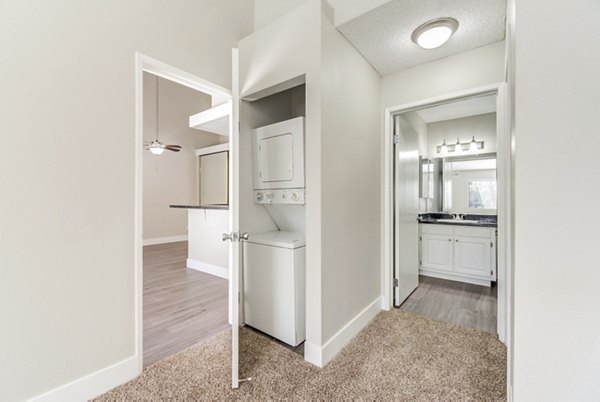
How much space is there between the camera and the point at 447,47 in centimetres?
217

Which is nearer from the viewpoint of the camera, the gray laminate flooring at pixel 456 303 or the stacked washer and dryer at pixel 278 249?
the stacked washer and dryer at pixel 278 249

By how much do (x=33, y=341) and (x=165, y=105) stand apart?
6457 millimetres

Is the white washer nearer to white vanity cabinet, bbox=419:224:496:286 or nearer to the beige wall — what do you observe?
white vanity cabinet, bbox=419:224:496:286

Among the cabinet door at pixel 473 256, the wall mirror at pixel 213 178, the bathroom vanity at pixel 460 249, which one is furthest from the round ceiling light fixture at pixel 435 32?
the wall mirror at pixel 213 178

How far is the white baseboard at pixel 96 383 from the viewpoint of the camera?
1386 mm

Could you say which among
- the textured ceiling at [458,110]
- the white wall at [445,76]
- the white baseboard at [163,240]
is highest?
the textured ceiling at [458,110]

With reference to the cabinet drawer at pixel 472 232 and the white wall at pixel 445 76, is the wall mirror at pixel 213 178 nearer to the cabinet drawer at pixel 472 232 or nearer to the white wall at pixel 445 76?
the white wall at pixel 445 76

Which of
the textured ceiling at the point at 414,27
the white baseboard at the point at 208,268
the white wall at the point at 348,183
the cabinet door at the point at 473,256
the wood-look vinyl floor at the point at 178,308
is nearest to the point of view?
the textured ceiling at the point at 414,27

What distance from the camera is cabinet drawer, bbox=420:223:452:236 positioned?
366 centimetres

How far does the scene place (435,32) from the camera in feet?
6.18

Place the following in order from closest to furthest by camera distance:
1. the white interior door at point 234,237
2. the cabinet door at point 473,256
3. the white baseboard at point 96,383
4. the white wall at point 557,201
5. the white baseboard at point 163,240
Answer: the white wall at point 557,201
the white baseboard at point 96,383
the white interior door at point 234,237
the cabinet door at point 473,256
the white baseboard at point 163,240

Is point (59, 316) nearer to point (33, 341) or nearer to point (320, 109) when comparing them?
point (33, 341)

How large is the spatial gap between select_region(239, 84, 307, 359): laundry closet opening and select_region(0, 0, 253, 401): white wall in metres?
0.91

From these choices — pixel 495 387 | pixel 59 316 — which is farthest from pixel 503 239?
pixel 59 316
